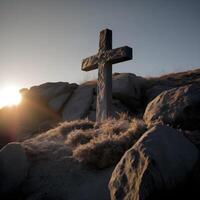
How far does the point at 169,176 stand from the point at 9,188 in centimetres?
346

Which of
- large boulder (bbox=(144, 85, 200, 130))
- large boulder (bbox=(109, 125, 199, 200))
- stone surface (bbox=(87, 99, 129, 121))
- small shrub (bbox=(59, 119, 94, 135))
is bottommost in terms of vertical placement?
stone surface (bbox=(87, 99, 129, 121))

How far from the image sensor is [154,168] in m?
3.88

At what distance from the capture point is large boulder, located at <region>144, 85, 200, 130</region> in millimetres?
6043

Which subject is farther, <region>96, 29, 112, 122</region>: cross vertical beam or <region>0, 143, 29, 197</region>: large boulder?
<region>96, 29, 112, 122</region>: cross vertical beam

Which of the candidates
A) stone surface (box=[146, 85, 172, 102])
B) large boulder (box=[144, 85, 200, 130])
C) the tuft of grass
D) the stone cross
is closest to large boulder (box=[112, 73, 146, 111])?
stone surface (box=[146, 85, 172, 102])

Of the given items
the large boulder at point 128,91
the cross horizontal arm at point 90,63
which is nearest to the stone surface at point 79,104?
→ the large boulder at point 128,91

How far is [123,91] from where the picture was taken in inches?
642

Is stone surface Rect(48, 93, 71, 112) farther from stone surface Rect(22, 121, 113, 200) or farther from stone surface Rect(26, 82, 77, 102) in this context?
stone surface Rect(22, 121, 113, 200)

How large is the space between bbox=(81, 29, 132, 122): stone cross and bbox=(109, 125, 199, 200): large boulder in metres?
5.23

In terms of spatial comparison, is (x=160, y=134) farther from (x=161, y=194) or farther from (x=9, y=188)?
(x=9, y=188)

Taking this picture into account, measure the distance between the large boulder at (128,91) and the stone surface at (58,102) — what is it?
3.49 m

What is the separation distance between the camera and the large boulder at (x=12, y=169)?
18.6 ft

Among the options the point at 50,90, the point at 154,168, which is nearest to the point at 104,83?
the point at 154,168

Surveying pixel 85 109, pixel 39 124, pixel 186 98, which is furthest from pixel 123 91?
pixel 186 98
